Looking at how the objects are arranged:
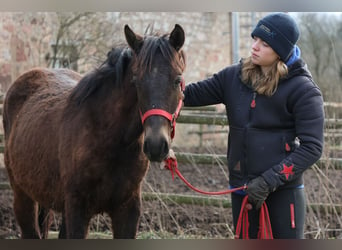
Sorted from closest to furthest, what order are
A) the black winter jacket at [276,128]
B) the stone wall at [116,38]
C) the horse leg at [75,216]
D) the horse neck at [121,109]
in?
the black winter jacket at [276,128] → the horse neck at [121,109] → the horse leg at [75,216] → the stone wall at [116,38]

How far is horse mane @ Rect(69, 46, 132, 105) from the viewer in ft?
10.7

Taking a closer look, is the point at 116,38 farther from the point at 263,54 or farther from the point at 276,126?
the point at 276,126

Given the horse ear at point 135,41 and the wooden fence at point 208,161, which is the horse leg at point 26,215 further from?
the horse ear at point 135,41

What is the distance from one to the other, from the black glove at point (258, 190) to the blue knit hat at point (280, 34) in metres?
0.72

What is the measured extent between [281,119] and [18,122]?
2.44 metres

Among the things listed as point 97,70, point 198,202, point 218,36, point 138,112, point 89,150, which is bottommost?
point 198,202

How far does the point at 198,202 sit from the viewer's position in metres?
5.54

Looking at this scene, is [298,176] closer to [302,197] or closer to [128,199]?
[302,197]

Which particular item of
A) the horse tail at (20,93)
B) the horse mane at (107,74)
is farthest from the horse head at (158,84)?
the horse tail at (20,93)

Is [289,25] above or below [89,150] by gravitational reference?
above

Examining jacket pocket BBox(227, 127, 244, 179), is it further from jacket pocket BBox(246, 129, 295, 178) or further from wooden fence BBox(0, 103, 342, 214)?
wooden fence BBox(0, 103, 342, 214)

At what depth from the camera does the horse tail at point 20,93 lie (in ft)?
15.3

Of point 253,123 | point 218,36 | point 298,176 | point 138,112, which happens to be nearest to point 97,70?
point 138,112

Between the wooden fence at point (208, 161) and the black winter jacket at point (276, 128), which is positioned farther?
the wooden fence at point (208, 161)
